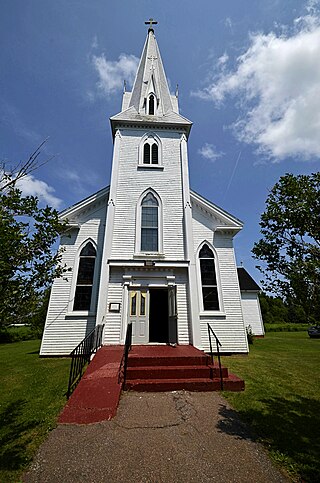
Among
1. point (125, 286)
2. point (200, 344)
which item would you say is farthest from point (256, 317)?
point (125, 286)

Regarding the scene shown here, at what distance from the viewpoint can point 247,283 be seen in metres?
23.5

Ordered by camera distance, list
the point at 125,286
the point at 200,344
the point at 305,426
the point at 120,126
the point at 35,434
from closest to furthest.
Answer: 1. the point at 35,434
2. the point at 305,426
3. the point at 200,344
4. the point at 125,286
5. the point at 120,126

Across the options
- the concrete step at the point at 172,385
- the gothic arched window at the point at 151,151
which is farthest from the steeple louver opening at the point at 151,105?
the concrete step at the point at 172,385

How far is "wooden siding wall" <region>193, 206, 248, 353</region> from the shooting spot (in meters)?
10.6

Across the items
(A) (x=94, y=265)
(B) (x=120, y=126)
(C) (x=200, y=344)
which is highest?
(B) (x=120, y=126)

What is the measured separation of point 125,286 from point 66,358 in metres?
3.96

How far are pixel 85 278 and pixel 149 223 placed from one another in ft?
14.1

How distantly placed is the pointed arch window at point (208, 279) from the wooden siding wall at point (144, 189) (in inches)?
55.9

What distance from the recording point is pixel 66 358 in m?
9.78

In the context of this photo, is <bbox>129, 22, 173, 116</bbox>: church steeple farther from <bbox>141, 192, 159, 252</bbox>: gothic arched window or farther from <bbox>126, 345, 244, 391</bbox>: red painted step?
<bbox>126, 345, 244, 391</bbox>: red painted step

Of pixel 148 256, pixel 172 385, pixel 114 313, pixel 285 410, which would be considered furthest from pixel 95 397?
pixel 148 256

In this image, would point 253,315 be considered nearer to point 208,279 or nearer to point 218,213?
point 208,279

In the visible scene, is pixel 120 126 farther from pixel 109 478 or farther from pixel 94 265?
pixel 109 478

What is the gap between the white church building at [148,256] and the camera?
10.1 m
